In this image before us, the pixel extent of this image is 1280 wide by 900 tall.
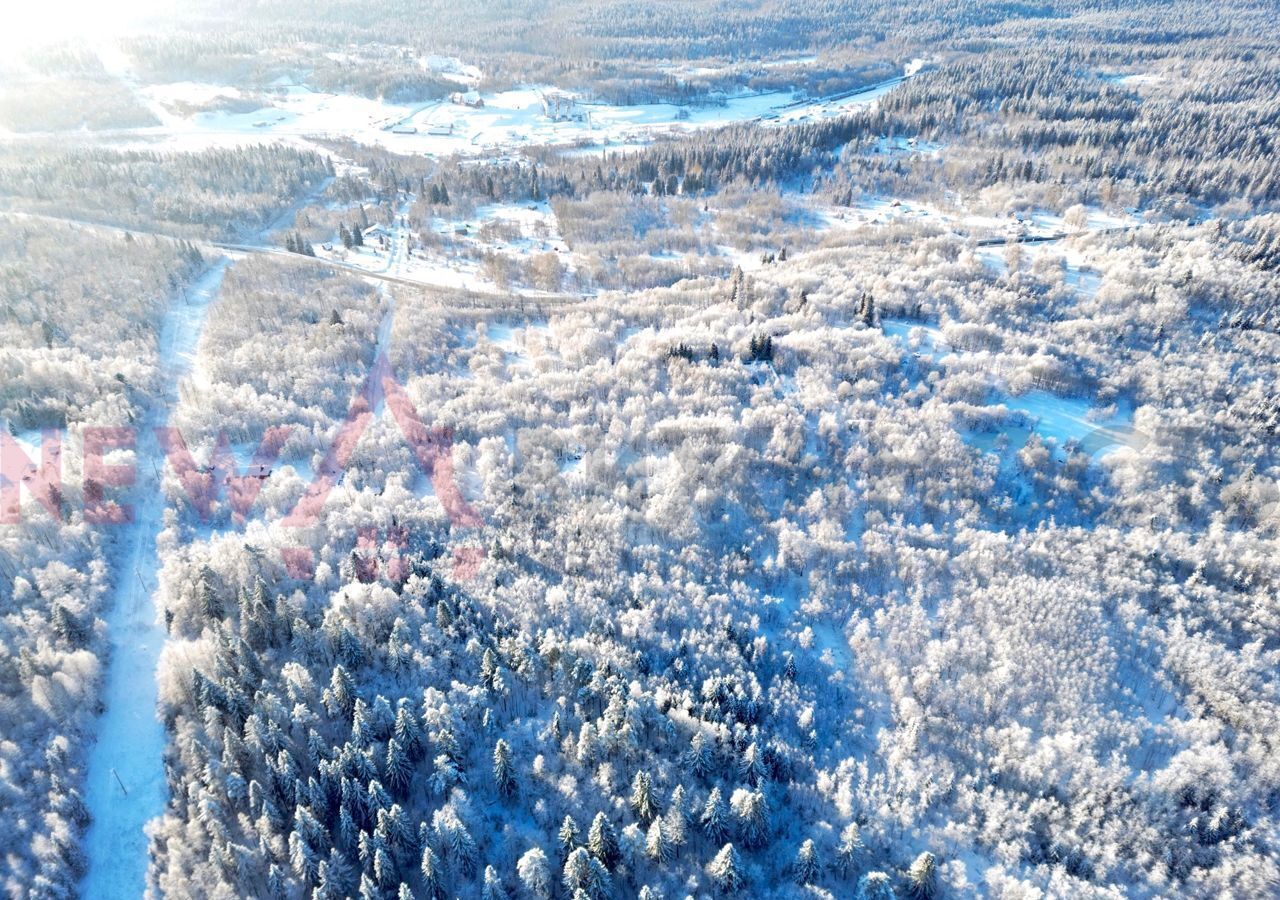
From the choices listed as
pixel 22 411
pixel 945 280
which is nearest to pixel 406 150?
pixel 22 411

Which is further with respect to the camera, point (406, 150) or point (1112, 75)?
point (1112, 75)

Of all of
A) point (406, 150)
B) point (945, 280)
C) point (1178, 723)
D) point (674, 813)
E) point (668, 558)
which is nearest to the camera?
point (674, 813)

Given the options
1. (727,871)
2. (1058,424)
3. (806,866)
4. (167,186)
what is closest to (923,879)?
(806,866)

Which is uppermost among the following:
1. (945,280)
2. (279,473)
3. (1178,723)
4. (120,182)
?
(120,182)

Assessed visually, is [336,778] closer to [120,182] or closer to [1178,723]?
[1178,723]

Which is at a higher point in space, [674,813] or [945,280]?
[945,280]

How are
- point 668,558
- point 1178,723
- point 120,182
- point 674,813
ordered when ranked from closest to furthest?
point 674,813 < point 1178,723 < point 668,558 < point 120,182
